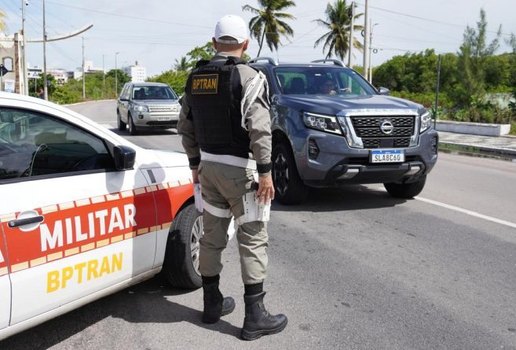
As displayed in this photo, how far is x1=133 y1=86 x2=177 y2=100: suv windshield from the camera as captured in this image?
1777 cm

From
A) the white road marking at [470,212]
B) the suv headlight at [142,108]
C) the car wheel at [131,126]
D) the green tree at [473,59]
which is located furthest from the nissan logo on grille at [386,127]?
the green tree at [473,59]

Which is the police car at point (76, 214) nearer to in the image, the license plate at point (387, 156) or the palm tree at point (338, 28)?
the license plate at point (387, 156)

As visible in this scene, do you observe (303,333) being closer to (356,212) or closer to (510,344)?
(510,344)

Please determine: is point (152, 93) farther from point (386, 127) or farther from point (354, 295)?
point (354, 295)

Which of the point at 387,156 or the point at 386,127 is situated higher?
the point at 386,127

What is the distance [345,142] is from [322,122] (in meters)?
0.35

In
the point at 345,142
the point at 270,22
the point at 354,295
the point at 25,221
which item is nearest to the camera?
the point at 25,221

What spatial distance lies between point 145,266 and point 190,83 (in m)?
1.21

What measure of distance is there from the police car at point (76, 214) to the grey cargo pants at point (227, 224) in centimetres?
36

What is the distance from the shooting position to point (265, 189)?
3.15 meters

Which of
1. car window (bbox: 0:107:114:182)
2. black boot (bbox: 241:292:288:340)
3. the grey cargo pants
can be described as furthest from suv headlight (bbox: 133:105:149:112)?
black boot (bbox: 241:292:288:340)

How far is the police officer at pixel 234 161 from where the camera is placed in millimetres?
3105

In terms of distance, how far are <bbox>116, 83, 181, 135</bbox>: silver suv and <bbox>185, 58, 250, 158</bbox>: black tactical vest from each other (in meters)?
13.0

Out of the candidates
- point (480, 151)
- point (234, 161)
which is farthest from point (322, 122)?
point (480, 151)
